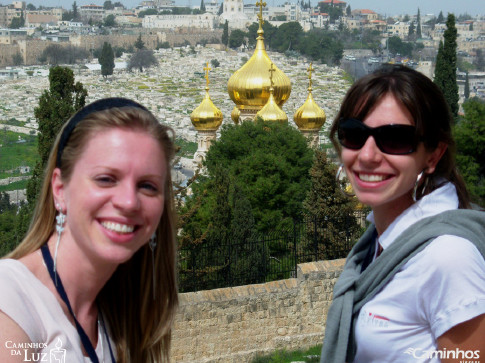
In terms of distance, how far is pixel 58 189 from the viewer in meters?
1.39

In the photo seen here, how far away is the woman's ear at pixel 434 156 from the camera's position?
5.12 feet

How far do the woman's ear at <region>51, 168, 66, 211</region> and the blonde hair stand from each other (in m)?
0.02

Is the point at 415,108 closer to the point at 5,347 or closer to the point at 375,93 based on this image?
the point at 375,93

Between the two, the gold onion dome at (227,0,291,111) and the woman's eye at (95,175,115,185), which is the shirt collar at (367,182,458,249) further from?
the gold onion dome at (227,0,291,111)

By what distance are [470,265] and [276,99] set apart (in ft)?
52.8

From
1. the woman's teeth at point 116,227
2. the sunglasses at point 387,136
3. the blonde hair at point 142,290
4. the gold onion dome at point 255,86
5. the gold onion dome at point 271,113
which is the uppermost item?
the sunglasses at point 387,136

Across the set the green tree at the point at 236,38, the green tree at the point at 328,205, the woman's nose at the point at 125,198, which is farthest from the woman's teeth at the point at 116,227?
the green tree at the point at 236,38

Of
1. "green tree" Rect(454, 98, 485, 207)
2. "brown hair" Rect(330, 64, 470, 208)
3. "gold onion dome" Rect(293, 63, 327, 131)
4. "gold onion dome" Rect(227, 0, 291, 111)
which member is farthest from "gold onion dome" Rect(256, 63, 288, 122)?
"brown hair" Rect(330, 64, 470, 208)

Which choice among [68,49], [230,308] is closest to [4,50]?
[68,49]

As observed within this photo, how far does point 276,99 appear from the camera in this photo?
56.9 feet

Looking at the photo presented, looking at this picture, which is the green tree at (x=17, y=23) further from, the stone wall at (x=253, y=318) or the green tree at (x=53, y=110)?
the stone wall at (x=253, y=318)

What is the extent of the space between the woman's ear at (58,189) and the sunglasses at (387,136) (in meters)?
0.57

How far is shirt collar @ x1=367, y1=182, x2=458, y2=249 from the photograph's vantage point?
1518 mm

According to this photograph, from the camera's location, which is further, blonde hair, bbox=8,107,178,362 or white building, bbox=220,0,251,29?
white building, bbox=220,0,251,29
